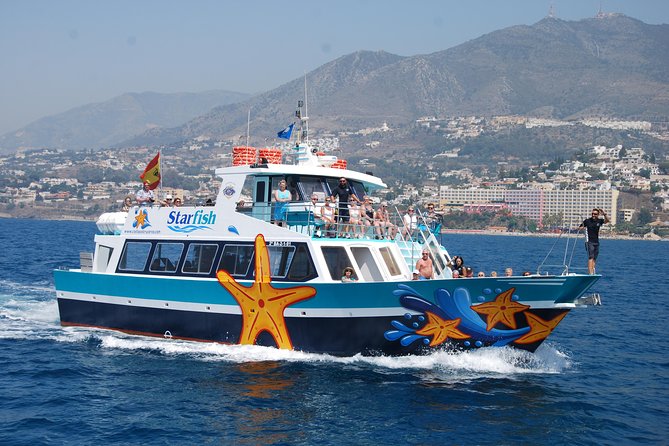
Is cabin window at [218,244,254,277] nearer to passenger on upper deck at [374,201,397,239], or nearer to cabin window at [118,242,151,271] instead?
cabin window at [118,242,151,271]

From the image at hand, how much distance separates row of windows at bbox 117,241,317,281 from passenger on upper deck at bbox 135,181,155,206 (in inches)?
45.3

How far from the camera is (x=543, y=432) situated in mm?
14258

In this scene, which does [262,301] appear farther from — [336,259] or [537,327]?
[537,327]

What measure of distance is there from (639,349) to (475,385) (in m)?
7.87

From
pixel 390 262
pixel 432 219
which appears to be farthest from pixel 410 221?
pixel 390 262

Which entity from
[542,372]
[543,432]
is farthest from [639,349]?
[543,432]

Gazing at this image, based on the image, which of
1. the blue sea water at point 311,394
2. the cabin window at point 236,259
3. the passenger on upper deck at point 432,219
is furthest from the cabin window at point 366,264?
the cabin window at point 236,259

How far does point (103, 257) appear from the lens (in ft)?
72.5

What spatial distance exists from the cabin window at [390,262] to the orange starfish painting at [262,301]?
7.00 ft

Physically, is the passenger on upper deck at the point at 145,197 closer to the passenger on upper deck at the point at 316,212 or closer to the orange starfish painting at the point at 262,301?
the orange starfish painting at the point at 262,301

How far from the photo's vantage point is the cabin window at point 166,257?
2016 cm

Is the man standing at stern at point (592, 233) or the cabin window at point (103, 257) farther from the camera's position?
the cabin window at point (103, 257)

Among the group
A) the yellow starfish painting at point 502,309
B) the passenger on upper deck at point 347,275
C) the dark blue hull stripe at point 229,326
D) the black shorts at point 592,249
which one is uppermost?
the black shorts at point 592,249

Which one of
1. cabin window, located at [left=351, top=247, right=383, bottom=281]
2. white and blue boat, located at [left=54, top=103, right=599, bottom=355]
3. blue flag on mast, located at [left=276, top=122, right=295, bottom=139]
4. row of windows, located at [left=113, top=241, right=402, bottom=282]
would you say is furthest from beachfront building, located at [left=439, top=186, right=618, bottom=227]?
cabin window, located at [left=351, top=247, right=383, bottom=281]
